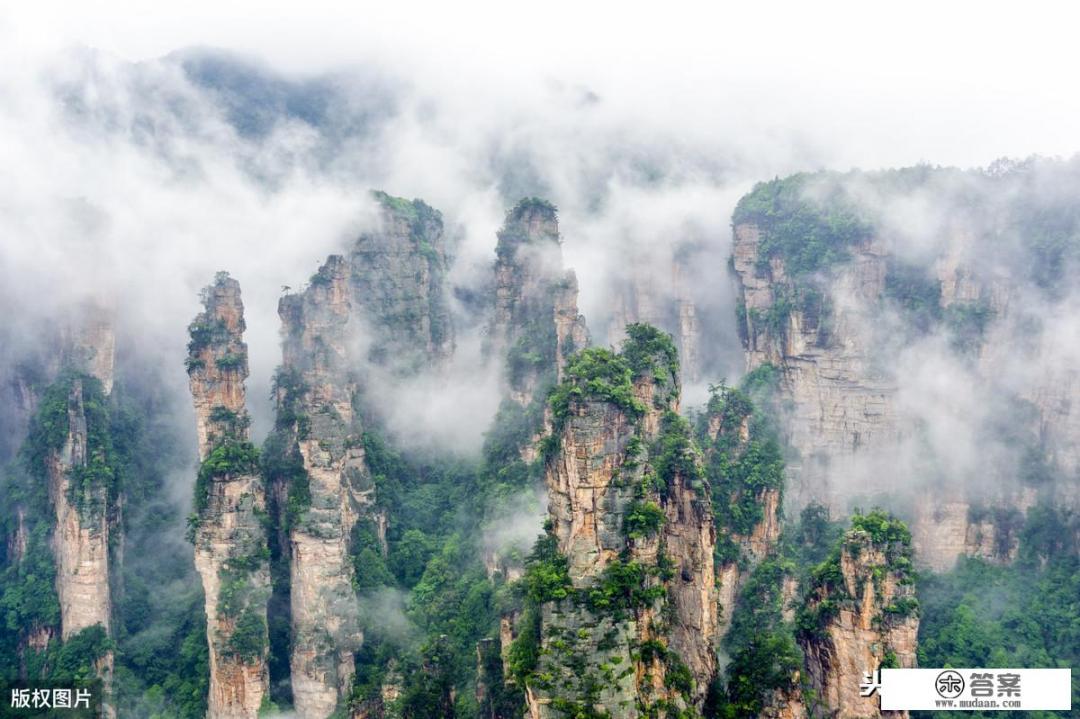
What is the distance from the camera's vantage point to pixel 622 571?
2838cm

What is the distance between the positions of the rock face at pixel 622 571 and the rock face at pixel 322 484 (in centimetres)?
1503

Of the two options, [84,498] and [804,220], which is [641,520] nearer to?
[84,498]

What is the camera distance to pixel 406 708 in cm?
3516

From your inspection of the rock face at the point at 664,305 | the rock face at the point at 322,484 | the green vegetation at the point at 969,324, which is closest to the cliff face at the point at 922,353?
the green vegetation at the point at 969,324

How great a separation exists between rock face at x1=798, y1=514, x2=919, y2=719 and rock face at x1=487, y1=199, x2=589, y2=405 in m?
23.2

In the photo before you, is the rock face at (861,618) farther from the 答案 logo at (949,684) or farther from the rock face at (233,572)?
the rock face at (233,572)

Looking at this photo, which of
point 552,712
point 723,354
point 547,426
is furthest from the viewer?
point 723,354

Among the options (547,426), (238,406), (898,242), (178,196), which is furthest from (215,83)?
(898,242)

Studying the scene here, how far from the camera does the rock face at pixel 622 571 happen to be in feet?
A: 90.2

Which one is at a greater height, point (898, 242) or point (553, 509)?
point (898, 242)

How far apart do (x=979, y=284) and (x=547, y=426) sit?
2581 centimetres

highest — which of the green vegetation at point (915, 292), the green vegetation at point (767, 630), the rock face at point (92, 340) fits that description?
the green vegetation at point (915, 292)

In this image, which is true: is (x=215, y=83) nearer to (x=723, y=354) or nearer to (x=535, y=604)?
(x=723, y=354)

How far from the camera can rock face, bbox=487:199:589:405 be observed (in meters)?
50.7
